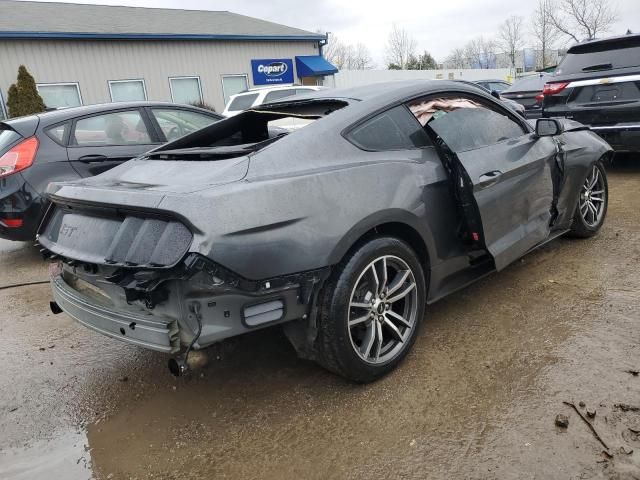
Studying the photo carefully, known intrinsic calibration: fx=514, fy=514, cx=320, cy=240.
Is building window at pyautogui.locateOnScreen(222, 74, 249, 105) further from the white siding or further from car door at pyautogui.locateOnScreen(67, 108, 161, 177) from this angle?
car door at pyautogui.locateOnScreen(67, 108, 161, 177)

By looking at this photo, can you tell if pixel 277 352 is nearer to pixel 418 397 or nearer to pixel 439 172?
pixel 418 397

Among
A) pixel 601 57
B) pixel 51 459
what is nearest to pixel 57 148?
pixel 51 459

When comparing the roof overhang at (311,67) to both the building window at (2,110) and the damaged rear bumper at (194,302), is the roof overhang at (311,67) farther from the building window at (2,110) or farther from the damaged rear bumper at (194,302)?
the damaged rear bumper at (194,302)

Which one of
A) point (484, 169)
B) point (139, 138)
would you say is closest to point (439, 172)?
point (484, 169)

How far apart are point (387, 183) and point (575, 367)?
139 centimetres

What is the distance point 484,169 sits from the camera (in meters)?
3.19

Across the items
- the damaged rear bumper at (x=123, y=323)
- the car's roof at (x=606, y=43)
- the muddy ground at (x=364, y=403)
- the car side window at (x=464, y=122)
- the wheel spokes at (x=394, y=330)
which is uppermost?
the car's roof at (x=606, y=43)

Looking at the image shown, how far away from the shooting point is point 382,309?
278 cm

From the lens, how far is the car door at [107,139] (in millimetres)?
5125

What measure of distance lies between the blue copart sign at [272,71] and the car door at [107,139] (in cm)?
1628

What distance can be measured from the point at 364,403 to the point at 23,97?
51.9 ft

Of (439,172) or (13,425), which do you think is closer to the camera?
(13,425)

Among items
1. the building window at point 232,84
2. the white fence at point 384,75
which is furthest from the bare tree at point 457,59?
the building window at point 232,84

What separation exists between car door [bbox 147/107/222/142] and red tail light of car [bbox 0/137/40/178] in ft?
4.39
